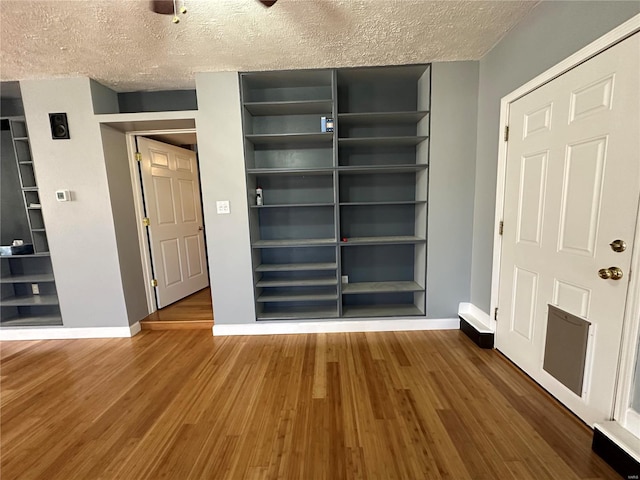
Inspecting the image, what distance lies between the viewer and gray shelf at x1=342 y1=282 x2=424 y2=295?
8.57 feet

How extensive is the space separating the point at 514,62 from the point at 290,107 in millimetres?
1823

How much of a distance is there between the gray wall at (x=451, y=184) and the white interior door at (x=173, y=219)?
10.2 feet

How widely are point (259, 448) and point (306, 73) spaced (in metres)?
2.84

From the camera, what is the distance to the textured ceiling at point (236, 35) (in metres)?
1.60

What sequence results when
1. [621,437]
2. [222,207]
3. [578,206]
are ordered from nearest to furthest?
[621,437]
[578,206]
[222,207]

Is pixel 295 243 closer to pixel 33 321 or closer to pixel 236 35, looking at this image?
pixel 236 35

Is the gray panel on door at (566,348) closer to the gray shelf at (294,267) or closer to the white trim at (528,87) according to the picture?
the white trim at (528,87)

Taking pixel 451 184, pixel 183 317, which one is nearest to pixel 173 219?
pixel 183 317

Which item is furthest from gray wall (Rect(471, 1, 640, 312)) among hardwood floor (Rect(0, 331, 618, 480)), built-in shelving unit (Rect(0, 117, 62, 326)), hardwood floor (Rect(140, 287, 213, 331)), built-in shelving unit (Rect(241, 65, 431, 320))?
built-in shelving unit (Rect(0, 117, 62, 326))

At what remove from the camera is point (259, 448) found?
138 centimetres

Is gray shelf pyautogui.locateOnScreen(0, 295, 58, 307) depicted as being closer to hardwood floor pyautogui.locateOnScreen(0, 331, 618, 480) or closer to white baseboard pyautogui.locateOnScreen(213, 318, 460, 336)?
hardwood floor pyautogui.locateOnScreen(0, 331, 618, 480)

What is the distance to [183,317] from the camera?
9.63 ft

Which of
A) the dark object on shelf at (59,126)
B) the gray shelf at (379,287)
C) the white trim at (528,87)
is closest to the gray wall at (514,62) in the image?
the white trim at (528,87)

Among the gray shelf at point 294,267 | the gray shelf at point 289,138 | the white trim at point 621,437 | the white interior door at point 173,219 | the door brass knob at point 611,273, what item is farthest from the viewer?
the white interior door at point 173,219
